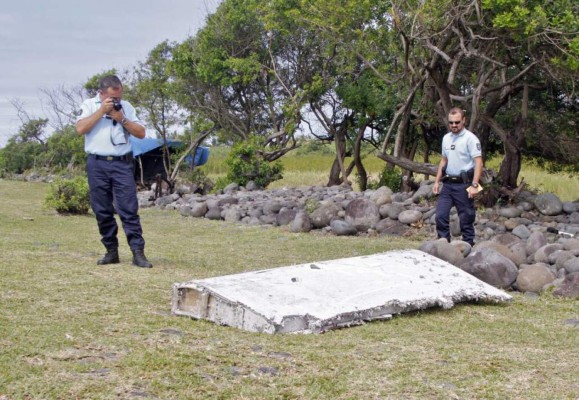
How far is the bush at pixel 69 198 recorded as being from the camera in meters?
14.0

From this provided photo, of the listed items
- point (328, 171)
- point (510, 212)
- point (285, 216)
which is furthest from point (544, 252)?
point (328, 171)

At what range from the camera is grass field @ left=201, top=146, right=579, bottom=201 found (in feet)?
58.8

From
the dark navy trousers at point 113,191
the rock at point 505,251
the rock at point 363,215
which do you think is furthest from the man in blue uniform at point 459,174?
the rock at point 363,215

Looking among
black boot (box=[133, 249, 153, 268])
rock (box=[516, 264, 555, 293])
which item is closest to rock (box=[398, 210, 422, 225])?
rock (box=[516, 264, 555, 293])

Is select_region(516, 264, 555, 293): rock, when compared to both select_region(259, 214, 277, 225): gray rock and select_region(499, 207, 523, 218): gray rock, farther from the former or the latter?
select_region(259, 214, 277, 225): gray rock

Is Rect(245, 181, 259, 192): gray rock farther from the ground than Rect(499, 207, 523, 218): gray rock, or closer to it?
farther from the ground

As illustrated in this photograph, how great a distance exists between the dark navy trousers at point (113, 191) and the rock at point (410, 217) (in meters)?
5.74

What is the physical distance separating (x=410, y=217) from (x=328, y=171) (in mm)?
16065

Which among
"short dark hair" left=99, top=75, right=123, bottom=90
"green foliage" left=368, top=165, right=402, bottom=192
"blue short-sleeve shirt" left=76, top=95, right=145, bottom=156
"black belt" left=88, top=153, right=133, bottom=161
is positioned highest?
"short dark hair" left=99, top=75, right=123, bottom=90

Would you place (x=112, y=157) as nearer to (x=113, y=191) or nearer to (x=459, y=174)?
(x=113, y=191)

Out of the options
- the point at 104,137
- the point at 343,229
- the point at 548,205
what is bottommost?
the point at 343,229

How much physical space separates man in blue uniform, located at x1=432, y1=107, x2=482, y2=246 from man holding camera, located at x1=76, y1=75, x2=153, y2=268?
3052 millimetres

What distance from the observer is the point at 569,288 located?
626 centimetres

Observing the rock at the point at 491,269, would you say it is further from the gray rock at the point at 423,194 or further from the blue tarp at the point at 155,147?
the blue tarp at the point at 155,147
